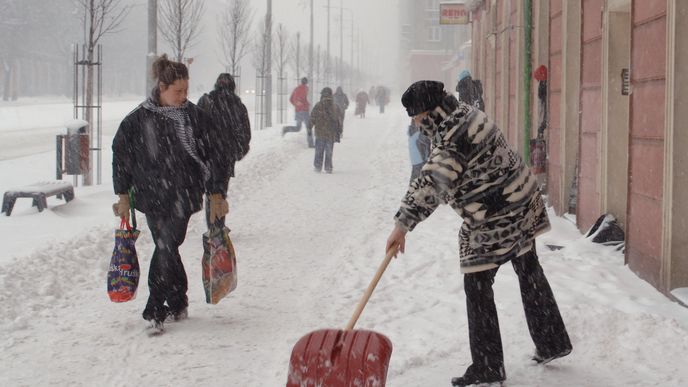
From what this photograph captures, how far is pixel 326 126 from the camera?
55.2ft

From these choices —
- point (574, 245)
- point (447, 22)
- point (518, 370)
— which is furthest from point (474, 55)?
point (518, 370)

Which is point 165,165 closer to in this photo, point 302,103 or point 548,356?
point 548,356

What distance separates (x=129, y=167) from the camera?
5816mm

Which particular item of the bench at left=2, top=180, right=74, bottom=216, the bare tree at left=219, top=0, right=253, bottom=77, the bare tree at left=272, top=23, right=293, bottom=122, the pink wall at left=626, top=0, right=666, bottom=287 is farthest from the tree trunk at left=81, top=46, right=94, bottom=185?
A: the bare tree at left=272, top=23, right=293, bottom=122

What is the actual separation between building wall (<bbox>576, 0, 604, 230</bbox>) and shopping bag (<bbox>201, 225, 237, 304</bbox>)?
466 centimetres

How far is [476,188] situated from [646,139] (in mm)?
3304

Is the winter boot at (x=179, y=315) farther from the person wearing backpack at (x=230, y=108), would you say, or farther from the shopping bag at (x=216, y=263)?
the person wearing backpack at (x=230, y=108)

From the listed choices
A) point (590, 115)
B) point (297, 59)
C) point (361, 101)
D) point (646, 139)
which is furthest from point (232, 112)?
point (361, 101)

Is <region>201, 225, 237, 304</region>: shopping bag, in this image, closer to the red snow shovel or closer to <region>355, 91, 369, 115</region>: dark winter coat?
the red snow shovel

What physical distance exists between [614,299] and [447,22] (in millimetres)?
20895

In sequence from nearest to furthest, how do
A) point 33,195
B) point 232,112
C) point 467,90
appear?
point 232,112 → point 33,195 → point 467,90

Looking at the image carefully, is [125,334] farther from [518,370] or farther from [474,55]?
[474,55]

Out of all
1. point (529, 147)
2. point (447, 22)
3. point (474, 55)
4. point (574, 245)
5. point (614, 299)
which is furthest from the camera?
point (447, 22)

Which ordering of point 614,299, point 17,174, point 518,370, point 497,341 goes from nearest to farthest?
point 497,341, point 518,370, point 614,299, point 17,174
